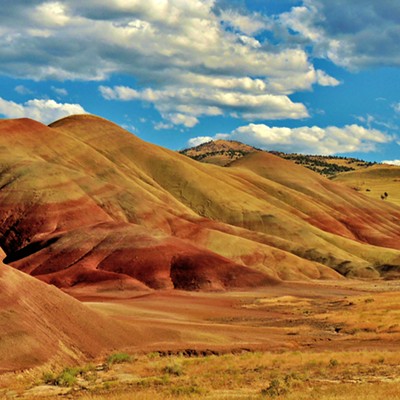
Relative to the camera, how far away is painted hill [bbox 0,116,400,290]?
10112cm

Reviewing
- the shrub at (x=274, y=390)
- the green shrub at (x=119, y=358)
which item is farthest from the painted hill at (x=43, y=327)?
the shrub at (x=274, y=390)

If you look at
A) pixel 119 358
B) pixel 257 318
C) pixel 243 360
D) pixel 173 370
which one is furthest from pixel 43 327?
pixel 257 318

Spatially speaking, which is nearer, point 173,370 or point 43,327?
point 173,370

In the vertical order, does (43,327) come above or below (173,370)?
above

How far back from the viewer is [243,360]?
38.3 m

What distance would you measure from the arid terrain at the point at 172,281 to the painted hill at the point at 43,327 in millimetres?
103

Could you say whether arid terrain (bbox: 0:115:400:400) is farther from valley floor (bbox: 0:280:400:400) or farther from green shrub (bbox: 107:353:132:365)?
green shrub (bbox: 107:353:132:365)

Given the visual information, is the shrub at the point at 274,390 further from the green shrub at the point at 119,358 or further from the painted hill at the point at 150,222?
the painted hill at the point at 150,222

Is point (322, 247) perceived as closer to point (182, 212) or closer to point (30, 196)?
point (182, 212)

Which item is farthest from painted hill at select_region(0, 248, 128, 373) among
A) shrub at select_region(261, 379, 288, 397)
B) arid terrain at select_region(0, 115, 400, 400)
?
shrub at select_region(261, 379, 288, 397)

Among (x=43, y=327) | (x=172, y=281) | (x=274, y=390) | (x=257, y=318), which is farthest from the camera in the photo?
(x=172, y=281)

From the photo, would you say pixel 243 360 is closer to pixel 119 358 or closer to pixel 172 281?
pixel 119 358

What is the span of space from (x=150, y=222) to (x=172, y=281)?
2733 centimetres

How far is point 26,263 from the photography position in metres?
103
